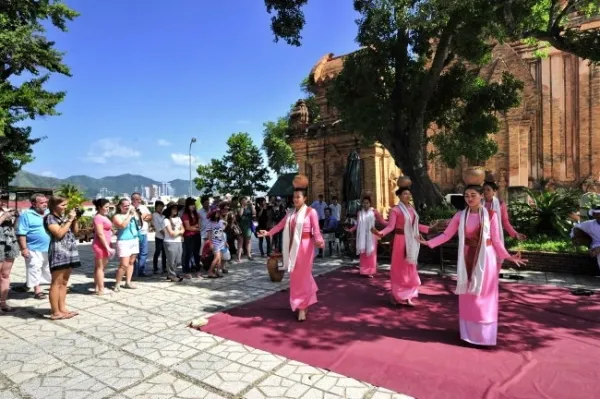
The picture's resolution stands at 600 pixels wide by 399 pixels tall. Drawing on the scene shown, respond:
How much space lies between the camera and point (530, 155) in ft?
63.1

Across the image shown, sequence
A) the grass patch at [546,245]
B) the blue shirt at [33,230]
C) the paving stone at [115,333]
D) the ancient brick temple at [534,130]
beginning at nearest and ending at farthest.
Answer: the paving stone at [115,333], the blue shirt at [33,230], the grass patch at [546,245], the ancient brick temple at [534,130]

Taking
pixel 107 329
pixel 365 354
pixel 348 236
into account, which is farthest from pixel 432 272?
pixel 107 329

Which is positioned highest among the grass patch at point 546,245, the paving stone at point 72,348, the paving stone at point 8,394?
the grass patch at point 546,245

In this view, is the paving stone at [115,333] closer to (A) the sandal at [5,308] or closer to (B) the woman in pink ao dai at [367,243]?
(A) the sandal at [5,308]

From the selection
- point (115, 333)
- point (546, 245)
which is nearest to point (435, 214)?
point (546, 245)

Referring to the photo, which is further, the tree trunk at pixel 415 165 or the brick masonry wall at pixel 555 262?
the tree trunk at pixel 415 165

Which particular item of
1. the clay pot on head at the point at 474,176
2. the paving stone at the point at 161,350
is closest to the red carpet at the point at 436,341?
the paving stone at the point at 161,350

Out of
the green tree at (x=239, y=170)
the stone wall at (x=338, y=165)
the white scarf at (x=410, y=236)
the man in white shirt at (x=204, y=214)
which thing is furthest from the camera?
the green tree at (x=239, y=170)

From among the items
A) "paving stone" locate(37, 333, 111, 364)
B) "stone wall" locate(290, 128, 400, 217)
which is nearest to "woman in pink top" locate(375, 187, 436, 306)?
"paving stone" locate(37, 333, 111, 364)

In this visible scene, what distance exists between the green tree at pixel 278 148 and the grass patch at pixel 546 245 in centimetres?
3208

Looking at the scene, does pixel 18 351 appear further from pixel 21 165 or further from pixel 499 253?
pixel 21 165

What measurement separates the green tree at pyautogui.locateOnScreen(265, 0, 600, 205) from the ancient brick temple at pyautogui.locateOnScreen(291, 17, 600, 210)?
5387 millimetres

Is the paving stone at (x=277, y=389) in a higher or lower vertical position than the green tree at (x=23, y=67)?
lower

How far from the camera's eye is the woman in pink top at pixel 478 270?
13.5 ft
